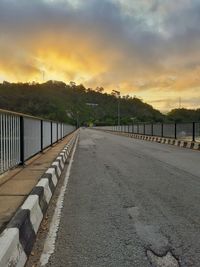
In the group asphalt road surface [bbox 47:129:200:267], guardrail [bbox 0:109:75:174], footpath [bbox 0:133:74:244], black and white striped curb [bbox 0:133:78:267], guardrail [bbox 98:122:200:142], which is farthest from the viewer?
A: guardrail [bbox 98:122:200:142]

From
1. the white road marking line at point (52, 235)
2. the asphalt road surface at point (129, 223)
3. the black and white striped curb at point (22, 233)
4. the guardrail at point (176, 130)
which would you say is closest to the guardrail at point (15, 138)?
the asphalt road surface at point (129, 223)

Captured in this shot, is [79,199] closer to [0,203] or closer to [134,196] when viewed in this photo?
[134,196]

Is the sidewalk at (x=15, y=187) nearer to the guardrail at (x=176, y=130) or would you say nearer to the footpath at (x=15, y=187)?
the footpath at (x=15, y=187)

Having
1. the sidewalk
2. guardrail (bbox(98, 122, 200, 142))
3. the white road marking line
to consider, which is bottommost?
the white road marking line

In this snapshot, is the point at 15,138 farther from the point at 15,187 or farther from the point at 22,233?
the point at 22,233

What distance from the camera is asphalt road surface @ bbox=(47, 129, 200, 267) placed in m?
4.53

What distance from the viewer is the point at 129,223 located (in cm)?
597

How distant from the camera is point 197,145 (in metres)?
23.9

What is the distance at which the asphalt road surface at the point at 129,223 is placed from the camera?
453cm

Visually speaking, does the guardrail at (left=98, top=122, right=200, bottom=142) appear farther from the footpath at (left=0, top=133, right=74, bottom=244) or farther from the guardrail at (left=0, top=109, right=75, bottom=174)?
the footpath at (left=0, top=133, right=74, bottom=244)

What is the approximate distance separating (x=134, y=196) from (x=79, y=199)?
1.12 metres

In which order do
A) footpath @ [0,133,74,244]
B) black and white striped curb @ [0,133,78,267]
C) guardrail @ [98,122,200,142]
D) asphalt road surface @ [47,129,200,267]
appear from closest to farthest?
black and white striped curb @ [0,133,78,267] < asphalt road surface @ [47,129,200,267] < footpath @ [0,133,74,244] < guardrail @ [98,122,200,142]

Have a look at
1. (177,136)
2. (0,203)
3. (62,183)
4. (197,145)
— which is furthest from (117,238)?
(177,136)

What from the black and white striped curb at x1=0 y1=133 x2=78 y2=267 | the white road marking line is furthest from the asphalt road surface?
the black and white striped curb at x1=0 y1=133 x2=78 y2=267
